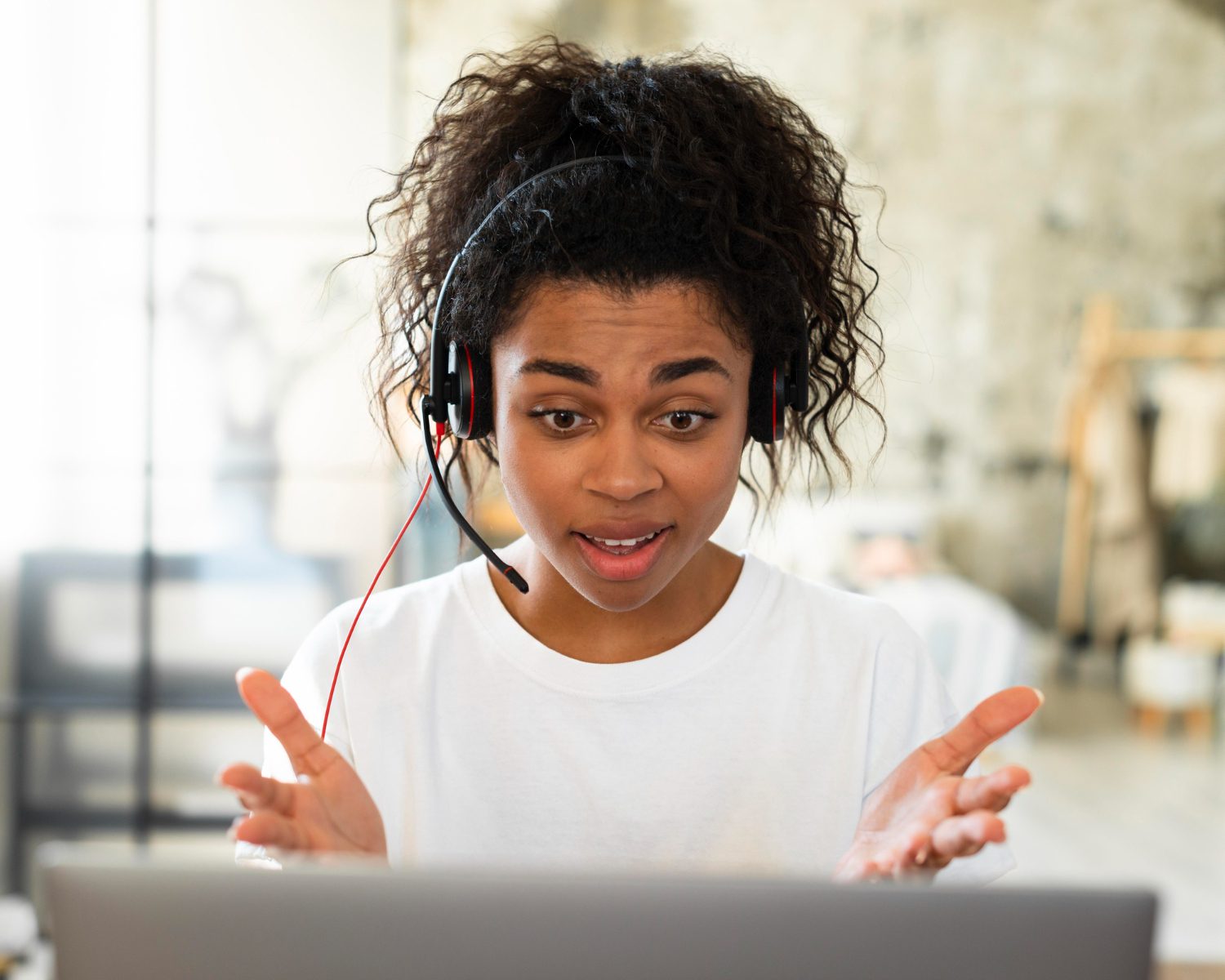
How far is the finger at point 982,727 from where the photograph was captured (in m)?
0.72

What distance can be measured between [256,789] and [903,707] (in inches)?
21.4

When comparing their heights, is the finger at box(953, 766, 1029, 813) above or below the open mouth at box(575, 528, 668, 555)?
below

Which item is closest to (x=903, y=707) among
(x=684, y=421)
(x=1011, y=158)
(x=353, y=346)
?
(x=684, y=421)

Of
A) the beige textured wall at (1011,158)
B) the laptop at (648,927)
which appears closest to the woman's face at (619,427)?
the laptop at (648,927)

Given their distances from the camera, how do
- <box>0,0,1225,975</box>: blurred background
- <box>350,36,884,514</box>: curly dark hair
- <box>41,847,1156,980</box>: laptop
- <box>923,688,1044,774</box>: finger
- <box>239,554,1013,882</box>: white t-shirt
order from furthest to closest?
<box>0,0,1225,975</box>: blurred background
<box>239,554,1013,882</box>: white t-shirt
<box>350,36,884,514</box>: curly dark hair
<box>923,688,1044,774</box>: finger
<box>41,847,1156,980</box>: laptop

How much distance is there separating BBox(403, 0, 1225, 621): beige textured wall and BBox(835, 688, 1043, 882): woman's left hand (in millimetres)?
4240

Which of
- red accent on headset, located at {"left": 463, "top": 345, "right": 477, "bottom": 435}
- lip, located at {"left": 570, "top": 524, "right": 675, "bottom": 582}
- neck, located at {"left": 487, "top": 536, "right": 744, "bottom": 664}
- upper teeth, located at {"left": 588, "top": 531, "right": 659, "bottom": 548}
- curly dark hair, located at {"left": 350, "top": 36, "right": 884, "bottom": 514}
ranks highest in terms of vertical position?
curly dark hair, located at {"left": 350, "top": 36, "right": 884, "bottom": 514}

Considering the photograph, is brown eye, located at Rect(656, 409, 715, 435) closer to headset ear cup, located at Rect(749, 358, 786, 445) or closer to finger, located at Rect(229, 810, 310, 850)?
headset ear cup, located at Rect(749, 358, 786, 445)

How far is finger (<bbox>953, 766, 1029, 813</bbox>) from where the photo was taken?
642 millimetres

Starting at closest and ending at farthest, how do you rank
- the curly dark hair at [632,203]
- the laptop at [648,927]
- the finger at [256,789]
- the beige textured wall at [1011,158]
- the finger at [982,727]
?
the laptop at [648,927]
the finger at [256,789]
the finger at [982,727]
the curly dark hair at [632,203]
the beige textured wall at [1011,158]

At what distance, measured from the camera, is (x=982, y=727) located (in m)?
0.74

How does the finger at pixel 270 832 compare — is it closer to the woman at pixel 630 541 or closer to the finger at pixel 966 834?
the woman at pixel 630 541

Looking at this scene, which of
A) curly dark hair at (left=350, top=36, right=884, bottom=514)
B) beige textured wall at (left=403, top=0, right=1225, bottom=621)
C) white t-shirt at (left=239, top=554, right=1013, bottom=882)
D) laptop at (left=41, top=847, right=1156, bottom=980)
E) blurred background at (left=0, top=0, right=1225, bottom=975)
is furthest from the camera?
beige textured wall at (left=403, top=0, right=1225, bottom=621)

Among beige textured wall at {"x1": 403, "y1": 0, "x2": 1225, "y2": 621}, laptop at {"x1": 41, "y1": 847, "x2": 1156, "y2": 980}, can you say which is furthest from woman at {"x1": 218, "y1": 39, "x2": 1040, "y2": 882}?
beige textured wall at {"x1": 403, "y1": 0, "x2": 1225, "y2": 621}
